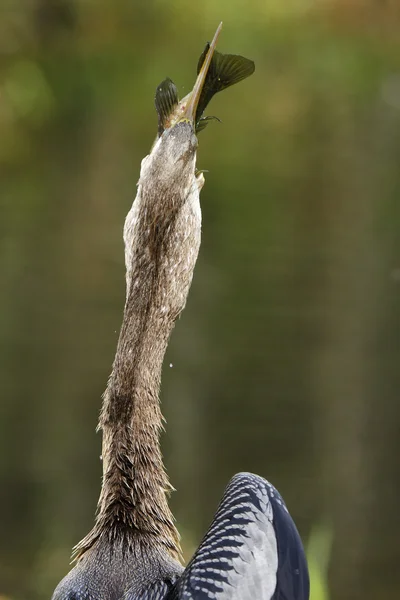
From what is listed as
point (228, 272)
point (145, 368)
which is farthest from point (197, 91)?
point (228, 272)

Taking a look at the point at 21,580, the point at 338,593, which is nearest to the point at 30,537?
the point at 21,580

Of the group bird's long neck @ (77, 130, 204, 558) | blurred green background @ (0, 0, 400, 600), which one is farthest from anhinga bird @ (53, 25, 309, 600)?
blurred green background @ (0, 0, 400, 600)

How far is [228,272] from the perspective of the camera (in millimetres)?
10719

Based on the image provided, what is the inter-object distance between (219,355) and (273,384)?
0.58 metres

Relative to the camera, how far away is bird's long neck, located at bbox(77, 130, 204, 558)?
405 centimetres

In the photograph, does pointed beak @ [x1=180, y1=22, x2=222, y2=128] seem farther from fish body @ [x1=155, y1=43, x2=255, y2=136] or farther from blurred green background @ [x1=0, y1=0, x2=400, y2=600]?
blurred green background @ [x1=0, y1=0, x2=400, y2=600]

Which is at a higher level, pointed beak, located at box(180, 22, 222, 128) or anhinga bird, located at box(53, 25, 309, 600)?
pointed beak, located at box(180, 22, 222, 128)

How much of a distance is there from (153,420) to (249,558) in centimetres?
80

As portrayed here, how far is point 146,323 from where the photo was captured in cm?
419

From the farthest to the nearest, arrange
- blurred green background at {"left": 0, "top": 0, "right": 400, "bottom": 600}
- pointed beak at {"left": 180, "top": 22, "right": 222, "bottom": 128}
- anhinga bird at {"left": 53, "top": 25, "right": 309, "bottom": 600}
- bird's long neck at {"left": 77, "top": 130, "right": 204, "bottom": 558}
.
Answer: blurred green background at {"left": 0, "top": 0, "right": 400, "bottom": 600}, pointed beak at {"left": 180, "top": 22, "right": 222, "bottom": 128}, bird's long neck at {"left": 77, "top": 130, "right": 204, "bottom": 558}, anhinga bird at {"left": 53, "top": 25, "right": 309, "bottom": 600}

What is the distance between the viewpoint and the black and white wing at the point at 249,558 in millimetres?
3453

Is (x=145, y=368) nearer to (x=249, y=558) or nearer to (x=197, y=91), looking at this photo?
(x=249, y=558)

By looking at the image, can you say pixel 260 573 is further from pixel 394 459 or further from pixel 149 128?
pixel 149 128

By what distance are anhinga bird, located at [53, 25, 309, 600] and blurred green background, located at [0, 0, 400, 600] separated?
1.87m
